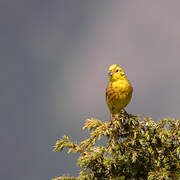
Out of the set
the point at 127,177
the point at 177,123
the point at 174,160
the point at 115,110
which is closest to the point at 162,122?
the point at 177,123

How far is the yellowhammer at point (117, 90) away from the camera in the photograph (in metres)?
4.64

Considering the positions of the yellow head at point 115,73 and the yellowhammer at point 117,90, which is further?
the yellow head at point 115,73

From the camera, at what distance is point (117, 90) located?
4660mm

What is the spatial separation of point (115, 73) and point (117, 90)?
0.93 feet

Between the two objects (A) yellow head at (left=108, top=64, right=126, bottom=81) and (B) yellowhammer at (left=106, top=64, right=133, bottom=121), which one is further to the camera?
Answer: (A) yellow head at (left=108, top=64, right=126, bottom=81)

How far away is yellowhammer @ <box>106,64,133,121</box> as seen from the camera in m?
4.64

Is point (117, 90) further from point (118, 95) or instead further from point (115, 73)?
point (115, 73)

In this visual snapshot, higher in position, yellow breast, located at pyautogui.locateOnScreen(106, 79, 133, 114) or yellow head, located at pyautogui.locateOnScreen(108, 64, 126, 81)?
yellow head, located at pyautogui.locateOnScreen(108, 64, 126, 81)

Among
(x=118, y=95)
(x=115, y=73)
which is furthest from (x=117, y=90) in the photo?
(x=115, y=73)

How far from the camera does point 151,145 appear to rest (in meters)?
3.80

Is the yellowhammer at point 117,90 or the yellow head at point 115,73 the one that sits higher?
the yellow head at point 115,73

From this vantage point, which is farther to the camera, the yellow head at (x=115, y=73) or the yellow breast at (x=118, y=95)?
the yellow head at (x=115, y=73)

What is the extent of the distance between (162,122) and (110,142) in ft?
2.10

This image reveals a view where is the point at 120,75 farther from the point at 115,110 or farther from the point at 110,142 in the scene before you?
the point at 110,142
